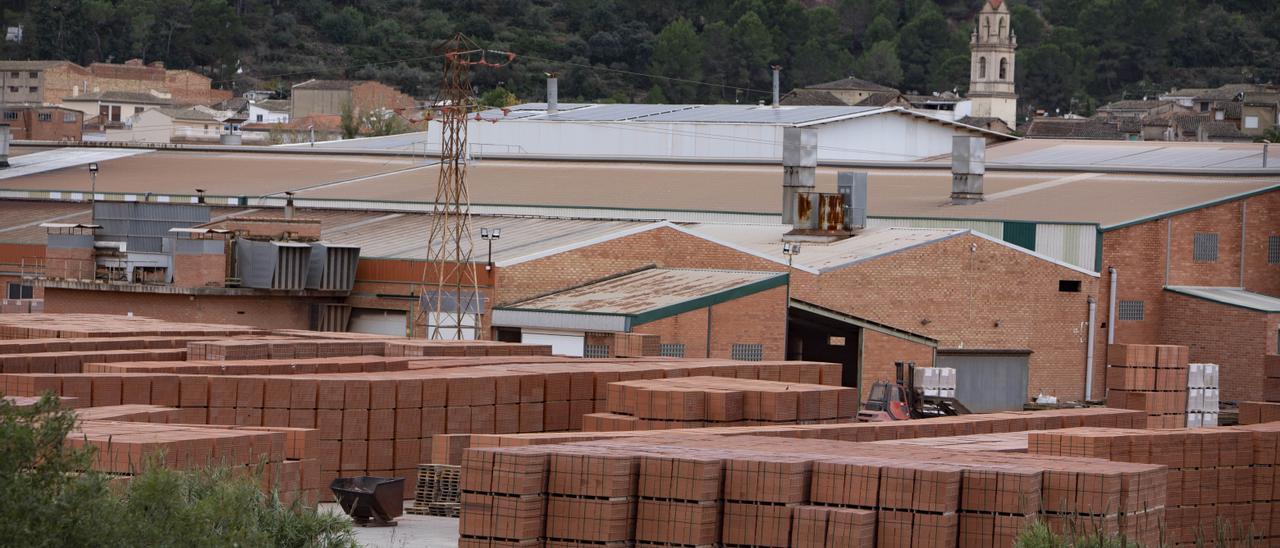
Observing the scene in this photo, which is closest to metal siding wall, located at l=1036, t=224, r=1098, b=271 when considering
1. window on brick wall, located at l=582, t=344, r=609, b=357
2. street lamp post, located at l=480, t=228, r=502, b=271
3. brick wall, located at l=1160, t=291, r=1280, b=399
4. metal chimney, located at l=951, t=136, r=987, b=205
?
brick wall, located at l=1160, t=291, r=1280, b=399

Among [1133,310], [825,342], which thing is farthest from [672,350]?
[1133,310]

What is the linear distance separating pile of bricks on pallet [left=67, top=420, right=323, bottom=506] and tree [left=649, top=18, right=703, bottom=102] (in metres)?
133

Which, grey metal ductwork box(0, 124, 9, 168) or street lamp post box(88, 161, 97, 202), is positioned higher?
grey metal ductwork box(0, 124, 9, 168)

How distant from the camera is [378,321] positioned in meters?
47.4

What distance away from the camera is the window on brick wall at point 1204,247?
49.9 m

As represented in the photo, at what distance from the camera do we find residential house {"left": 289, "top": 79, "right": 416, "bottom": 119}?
13288 centimetres

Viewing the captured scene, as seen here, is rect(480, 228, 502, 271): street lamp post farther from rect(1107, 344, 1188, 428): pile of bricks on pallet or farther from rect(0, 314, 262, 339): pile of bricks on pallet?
rect(1107, 344, 1188, 428): pile of bricks on pallet

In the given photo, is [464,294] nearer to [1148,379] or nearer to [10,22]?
[1148,379]

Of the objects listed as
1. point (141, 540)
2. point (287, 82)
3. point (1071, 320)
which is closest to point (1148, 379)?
point (1071, 320)

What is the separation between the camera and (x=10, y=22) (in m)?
156

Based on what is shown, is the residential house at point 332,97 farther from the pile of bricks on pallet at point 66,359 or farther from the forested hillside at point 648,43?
the pile of bricks on pallet at point 66,359

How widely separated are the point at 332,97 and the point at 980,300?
93.3 meters

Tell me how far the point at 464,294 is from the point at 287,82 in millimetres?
113348

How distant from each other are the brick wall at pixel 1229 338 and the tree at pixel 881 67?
120 meters
